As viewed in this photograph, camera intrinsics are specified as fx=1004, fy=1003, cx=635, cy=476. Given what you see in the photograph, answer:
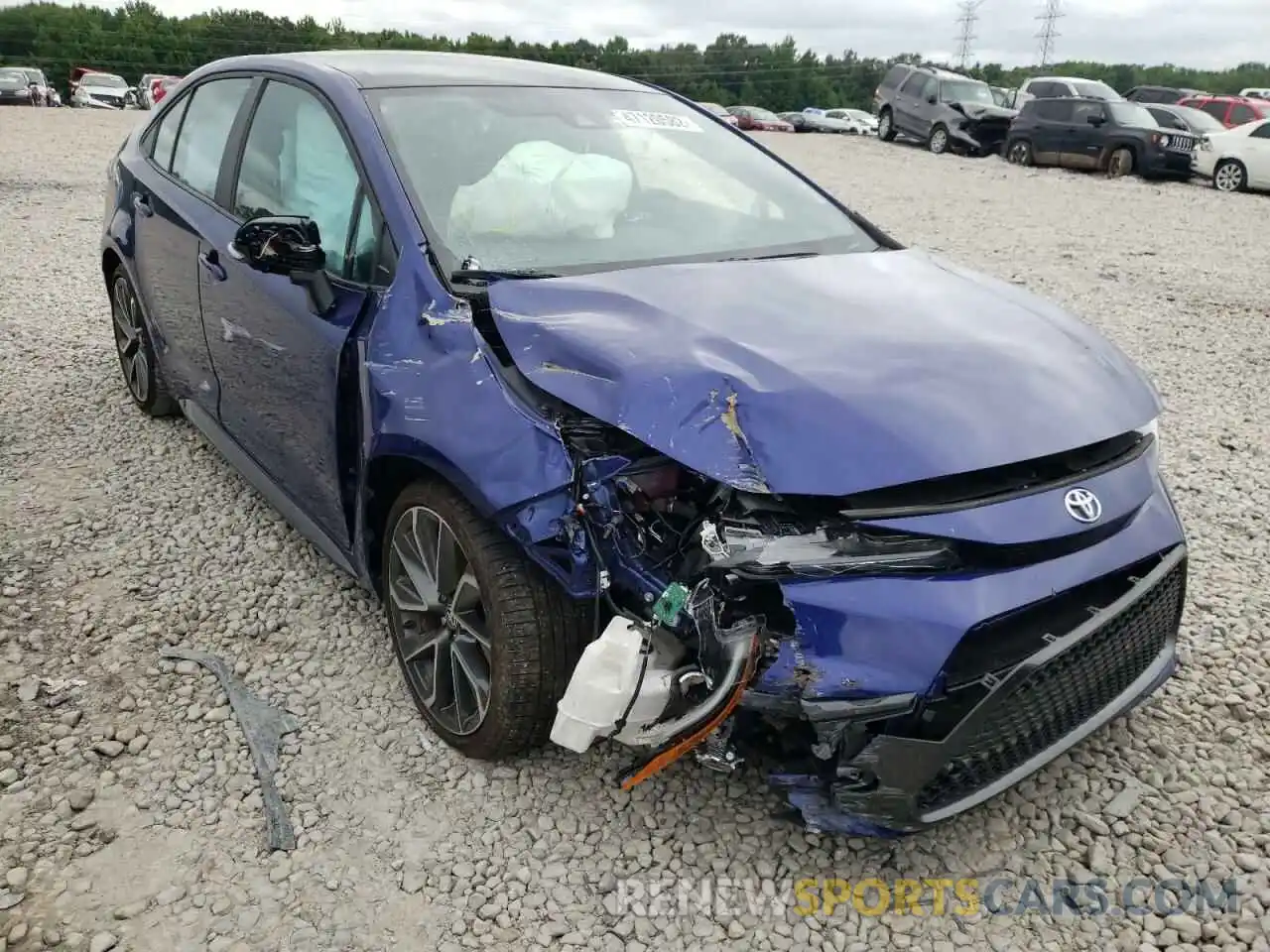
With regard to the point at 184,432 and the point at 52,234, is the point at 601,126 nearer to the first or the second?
the point at 184,432

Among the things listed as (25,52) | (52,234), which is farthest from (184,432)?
(25,52)

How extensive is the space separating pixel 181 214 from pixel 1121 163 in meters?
17.2

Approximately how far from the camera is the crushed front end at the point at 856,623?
6.36 feet

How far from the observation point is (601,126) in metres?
3.28

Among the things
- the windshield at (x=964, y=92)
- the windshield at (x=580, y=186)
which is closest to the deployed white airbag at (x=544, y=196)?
the windshield at (x=580, y=186)

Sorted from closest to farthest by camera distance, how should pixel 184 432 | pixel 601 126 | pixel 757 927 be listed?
1. pixel 757 927
2. pixel 601 126
3. pixel 184 432

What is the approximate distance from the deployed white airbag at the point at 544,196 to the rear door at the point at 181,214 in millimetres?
1258

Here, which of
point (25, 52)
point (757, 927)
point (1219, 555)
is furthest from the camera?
point (25, 52)

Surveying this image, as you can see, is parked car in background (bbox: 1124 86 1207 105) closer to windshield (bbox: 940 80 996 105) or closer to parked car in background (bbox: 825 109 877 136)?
windshield (bbox: 940 80 996 105)

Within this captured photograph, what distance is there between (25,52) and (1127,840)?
63.5 metres

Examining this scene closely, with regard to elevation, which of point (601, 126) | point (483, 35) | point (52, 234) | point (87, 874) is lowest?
point (87, 874)

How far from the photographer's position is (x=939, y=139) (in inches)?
840

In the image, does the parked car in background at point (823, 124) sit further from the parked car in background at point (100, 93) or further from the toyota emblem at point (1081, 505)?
the toyota emblem at point (1081, 505)

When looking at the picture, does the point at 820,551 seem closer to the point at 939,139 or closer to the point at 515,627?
the point at 515,627
